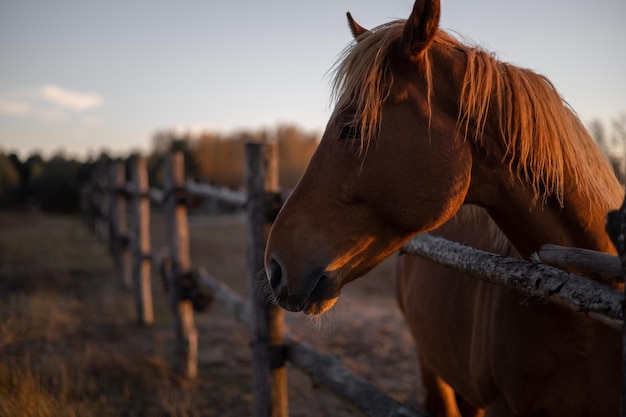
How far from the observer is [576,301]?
1169mm

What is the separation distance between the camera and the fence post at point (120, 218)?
28.2ft

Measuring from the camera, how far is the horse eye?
Answer: 1.56 metres

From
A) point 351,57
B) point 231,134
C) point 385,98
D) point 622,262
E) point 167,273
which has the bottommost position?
point 167,273

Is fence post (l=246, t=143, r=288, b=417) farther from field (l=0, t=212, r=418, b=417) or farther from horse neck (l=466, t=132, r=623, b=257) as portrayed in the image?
horse neck (l=466, t=132, r=623, b=257)

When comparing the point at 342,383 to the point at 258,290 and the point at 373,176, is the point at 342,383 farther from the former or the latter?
the point at 373,176

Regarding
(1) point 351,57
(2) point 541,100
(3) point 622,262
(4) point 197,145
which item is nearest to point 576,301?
(3) point 622,262

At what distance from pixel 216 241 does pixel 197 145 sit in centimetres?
2661

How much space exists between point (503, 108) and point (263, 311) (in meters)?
2.05

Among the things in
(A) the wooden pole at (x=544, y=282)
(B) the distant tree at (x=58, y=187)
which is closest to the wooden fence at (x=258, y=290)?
(A) the wooden pole at (x=544, y=282)

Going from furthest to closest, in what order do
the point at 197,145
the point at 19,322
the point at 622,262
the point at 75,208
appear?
1. the point at 197,145
2. the point at 75,208
3. the point at 19,322
4. the point at 622,262

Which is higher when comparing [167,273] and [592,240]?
[592,240]

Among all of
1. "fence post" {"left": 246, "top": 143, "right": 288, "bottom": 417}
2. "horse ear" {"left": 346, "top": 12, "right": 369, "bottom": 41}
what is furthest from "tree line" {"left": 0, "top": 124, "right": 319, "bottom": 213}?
"horse ear" {"left": 346, "top": 12, "right": 369, "bottom": 41}

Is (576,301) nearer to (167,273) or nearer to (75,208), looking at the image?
(167,273)

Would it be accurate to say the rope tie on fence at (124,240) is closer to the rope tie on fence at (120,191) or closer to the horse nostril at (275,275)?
the rope tie on fence at (120,191)
